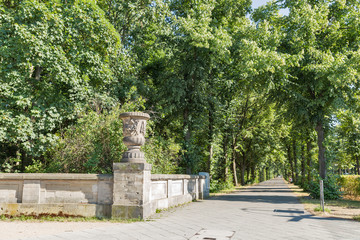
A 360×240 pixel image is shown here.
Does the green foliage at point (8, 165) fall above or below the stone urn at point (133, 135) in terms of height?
below

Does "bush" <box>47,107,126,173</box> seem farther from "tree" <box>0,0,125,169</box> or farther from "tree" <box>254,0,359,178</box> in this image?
"tree" <box>254,0,359,178</box>

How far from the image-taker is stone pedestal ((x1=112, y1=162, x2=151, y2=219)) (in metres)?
8.00

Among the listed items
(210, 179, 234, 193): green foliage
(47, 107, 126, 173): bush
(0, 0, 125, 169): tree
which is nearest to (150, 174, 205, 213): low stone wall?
(47, 107, 126, 173): bush

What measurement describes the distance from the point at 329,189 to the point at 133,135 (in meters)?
12.3

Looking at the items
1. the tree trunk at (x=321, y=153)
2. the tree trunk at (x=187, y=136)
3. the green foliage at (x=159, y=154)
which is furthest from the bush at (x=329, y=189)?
the green foliage at (x=159, y=154)

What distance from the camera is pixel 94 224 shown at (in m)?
7.32

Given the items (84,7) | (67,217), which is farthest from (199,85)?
(67,217)

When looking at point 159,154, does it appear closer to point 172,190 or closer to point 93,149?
point 172,190

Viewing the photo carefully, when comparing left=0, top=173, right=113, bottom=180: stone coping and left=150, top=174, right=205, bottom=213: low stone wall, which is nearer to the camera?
left=0, top=173, right=113, bottom=180: stone coping

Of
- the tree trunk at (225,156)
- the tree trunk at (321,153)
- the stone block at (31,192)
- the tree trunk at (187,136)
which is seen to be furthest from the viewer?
the tree trunk at (225,156)

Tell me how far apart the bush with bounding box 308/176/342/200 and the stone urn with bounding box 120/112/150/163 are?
11.5 metres

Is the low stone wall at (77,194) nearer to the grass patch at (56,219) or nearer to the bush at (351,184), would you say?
the grass patch at (56,219)

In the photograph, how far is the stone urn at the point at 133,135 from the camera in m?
8.50

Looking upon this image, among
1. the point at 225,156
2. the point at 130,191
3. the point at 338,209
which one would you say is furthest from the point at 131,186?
the point at 225,156
